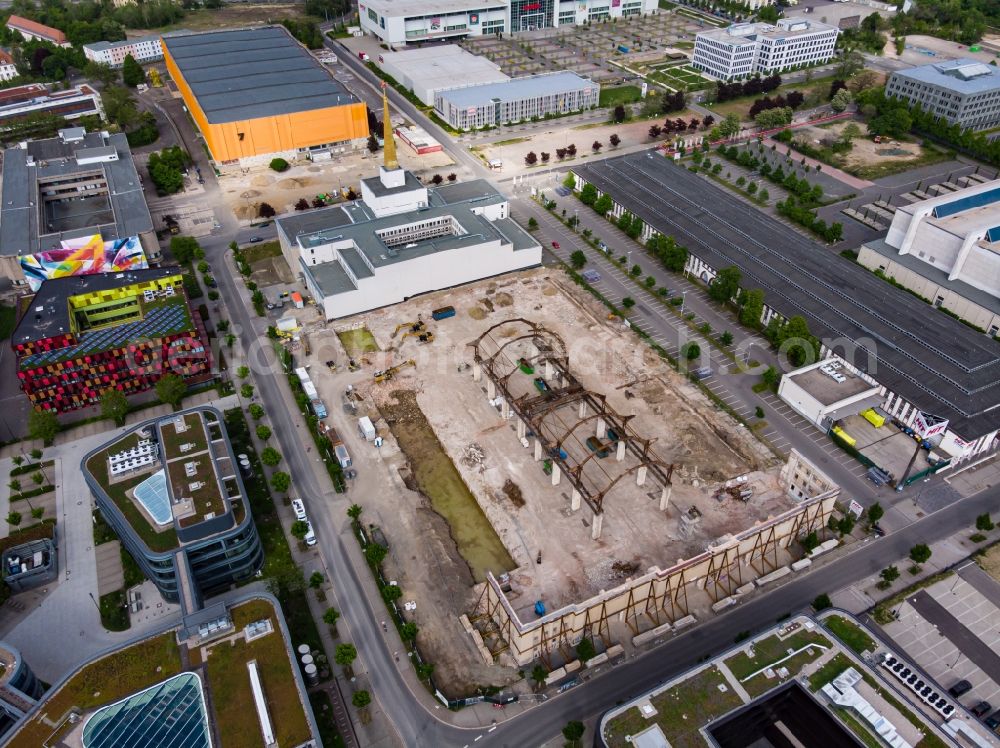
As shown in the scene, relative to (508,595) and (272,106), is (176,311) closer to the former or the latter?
(508,595)

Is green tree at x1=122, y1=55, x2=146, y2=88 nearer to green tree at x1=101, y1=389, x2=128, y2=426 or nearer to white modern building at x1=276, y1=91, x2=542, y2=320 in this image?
white modern building at x1=276, y1=91, x2=542, y2=320

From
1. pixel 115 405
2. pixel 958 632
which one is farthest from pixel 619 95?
pixel 958 632

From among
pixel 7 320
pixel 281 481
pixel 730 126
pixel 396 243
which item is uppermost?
pixel 730 126

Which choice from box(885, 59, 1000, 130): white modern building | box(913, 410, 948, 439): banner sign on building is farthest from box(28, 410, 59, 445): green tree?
box(885, 59, 1000, 130): white modern building

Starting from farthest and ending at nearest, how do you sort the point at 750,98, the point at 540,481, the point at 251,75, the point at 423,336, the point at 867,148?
the point at 750,98, the point at 251,75, the point at 867,148, the point at 423,336, the point at 540,481

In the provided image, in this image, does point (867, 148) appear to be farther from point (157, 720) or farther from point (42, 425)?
point (157, 720)

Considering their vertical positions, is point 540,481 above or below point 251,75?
Result: below
